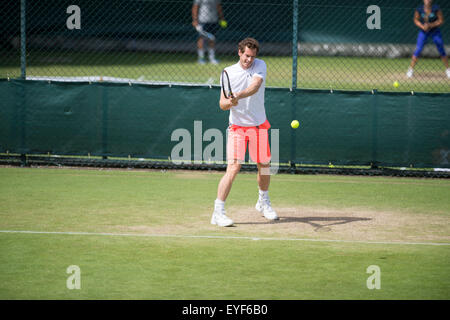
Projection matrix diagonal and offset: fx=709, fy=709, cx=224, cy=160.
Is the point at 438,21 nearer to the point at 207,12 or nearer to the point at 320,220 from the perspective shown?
the point at 207,12

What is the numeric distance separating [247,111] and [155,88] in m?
3.45

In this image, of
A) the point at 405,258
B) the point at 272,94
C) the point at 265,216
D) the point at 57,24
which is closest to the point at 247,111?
the point at 265,216

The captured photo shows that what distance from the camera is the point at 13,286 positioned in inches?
220

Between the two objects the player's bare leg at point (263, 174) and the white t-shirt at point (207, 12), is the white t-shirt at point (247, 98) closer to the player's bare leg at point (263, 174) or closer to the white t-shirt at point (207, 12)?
the player's bare leg at point (263, 174)

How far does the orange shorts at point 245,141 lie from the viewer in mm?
7762

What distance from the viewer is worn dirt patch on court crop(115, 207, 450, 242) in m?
7.43

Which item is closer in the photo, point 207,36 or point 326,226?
point 326,226

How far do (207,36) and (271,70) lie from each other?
77.9 inches

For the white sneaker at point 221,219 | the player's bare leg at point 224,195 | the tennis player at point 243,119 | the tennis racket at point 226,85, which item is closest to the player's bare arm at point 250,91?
the tennis player at point 243,119

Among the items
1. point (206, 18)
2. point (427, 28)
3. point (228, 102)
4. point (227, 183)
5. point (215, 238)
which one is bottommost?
point (215, 238)

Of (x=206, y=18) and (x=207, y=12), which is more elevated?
(x=207, y=12)

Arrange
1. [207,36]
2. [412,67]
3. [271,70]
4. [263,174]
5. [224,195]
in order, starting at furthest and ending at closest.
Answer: [207,36]
[271,70]
[412,67]
[263,174]
[224,195]

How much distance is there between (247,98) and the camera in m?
7.72

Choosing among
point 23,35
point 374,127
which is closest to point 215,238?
point 374,127
